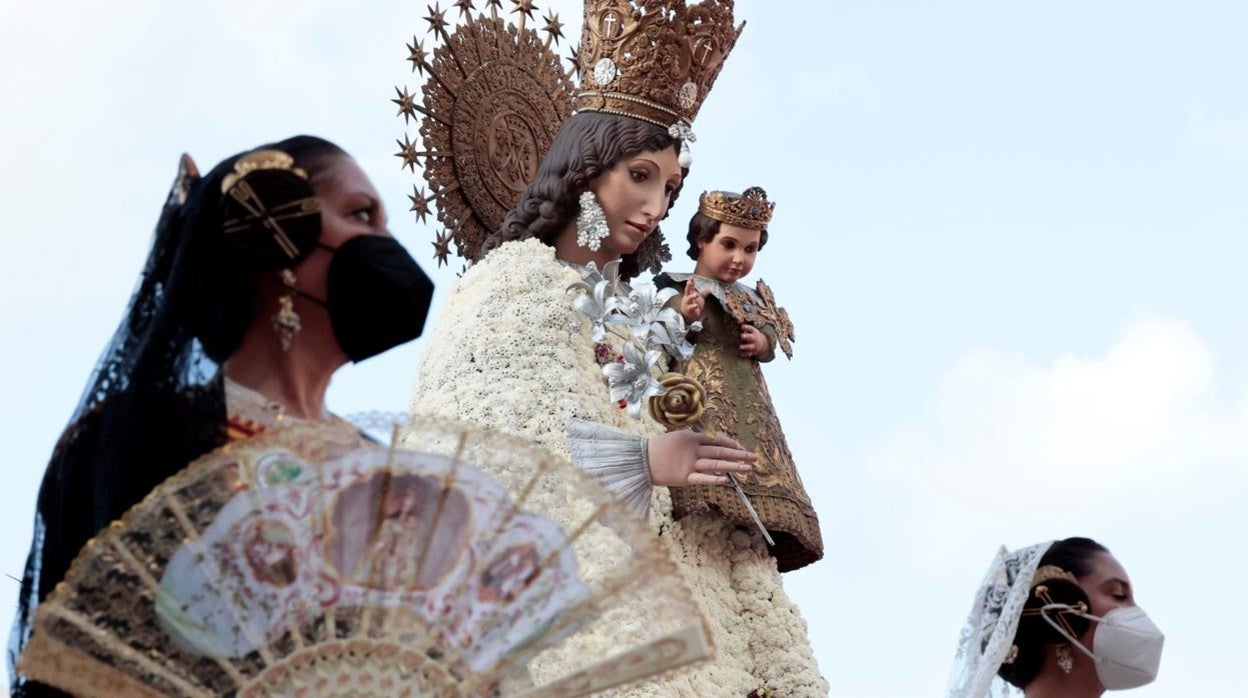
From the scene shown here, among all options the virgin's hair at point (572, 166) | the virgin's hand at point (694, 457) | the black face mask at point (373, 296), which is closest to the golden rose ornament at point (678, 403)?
the virgin's hand at point (694, 457)

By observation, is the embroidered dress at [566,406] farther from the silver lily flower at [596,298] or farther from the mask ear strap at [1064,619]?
the mask ear strap at [1064,619]

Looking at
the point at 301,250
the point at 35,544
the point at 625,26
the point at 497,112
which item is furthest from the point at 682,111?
the point at 35,544

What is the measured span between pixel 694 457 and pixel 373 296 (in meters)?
2.22

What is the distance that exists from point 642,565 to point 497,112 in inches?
182

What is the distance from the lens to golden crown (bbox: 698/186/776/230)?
23.6 feet

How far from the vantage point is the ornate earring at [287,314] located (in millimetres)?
3811

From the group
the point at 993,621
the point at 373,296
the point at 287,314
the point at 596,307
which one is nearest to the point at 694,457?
the point at 596,307

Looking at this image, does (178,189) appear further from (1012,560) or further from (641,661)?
(1012,560)

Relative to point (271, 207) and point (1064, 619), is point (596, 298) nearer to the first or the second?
point (1064, 619)

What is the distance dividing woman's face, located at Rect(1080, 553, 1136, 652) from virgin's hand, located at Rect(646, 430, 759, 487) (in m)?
1.02

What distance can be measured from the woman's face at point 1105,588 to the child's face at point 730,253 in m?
1.90

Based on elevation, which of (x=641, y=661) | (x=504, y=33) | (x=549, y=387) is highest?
(x=504, y=33)

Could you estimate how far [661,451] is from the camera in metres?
5.98

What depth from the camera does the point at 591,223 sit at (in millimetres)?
6840
